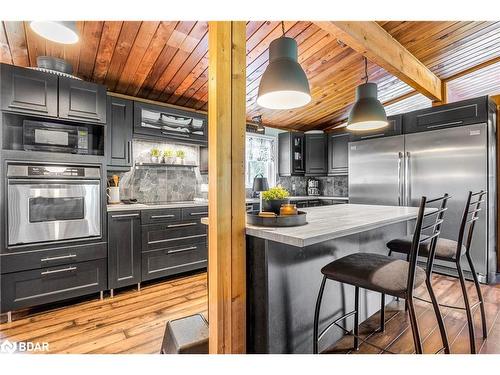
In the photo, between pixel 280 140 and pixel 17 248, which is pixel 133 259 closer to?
pixel 17 248

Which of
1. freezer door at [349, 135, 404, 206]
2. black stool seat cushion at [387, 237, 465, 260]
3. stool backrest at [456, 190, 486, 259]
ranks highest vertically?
freezer door at [349, 135, 404, 206]

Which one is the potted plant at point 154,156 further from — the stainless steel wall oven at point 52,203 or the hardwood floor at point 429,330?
the hardwood floor at point 429,330

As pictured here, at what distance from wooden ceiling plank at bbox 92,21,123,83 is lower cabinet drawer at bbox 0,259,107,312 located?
80.2 inches

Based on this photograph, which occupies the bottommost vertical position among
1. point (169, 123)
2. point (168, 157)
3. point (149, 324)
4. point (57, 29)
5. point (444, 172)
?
point (149, 324)

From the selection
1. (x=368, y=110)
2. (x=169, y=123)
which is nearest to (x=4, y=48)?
(x=169, y=123)

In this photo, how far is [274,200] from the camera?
1610 millimetres

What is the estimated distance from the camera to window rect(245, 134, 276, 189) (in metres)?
5.04

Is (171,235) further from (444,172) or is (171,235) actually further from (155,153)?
(444,172)

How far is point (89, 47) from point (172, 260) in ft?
7.88

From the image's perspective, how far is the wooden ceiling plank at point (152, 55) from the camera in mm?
2375

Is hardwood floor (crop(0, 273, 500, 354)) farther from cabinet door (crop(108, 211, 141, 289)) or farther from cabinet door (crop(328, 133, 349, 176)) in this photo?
cabinet door (crop(328, 133, 349, 176))

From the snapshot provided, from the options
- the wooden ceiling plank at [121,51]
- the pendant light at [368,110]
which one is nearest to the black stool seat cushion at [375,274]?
the pendant light at [368,110]

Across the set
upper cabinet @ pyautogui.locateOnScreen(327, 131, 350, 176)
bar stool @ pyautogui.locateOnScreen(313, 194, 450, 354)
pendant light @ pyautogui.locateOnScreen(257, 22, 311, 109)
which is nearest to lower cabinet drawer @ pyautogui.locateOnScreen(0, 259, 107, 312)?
bar stool @ pyautogui.locateOnScreen(313, 194, 450, 354)
